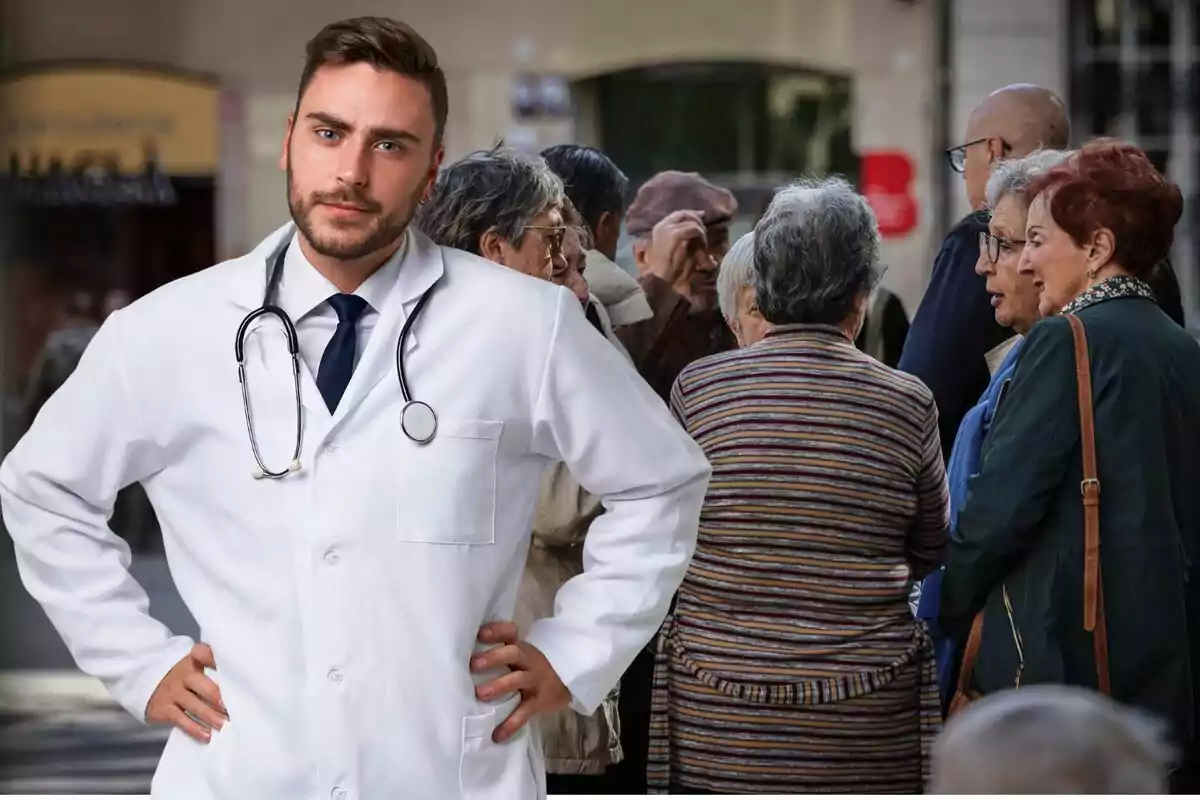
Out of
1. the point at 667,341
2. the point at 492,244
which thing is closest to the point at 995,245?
the point at 667,341

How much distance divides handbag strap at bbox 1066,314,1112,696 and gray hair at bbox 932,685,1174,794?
171 centimetres

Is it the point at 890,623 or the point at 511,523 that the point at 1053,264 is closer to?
the point at 890,623

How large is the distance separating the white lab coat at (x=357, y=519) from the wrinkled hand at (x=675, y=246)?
1.50 metres

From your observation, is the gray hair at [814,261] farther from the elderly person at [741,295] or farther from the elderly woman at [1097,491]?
the elderly woman at [1097,491]

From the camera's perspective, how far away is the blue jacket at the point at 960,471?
3336mm

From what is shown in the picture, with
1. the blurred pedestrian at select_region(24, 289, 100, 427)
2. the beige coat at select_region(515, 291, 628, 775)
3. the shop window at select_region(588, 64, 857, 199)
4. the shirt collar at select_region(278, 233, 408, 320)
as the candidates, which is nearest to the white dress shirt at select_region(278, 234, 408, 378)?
the shirt collar at select_region(278, 233, 408, 320)

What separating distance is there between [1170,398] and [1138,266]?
22cm

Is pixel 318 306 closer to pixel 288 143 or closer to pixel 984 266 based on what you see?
pixel 288 143

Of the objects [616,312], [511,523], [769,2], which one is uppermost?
[769,2]

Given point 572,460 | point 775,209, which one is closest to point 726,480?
point 775,209

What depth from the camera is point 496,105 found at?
27.8 feet

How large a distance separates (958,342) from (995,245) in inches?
8.2

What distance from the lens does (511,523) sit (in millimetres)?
2324

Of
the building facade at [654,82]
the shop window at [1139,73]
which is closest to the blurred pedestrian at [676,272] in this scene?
the building facade at [654,82]
